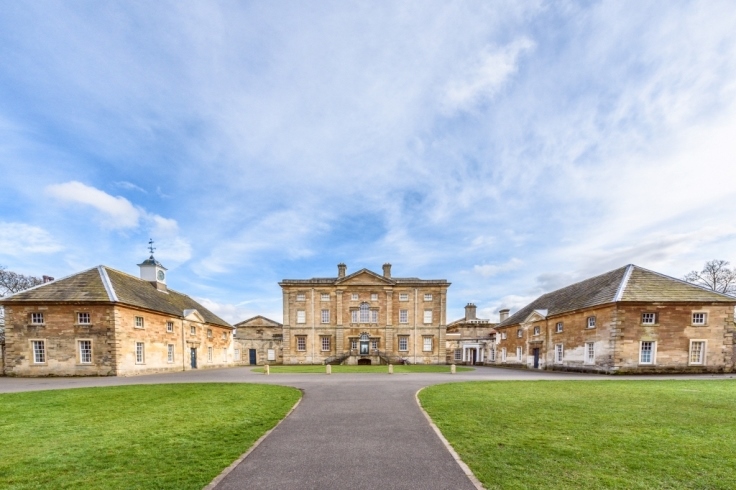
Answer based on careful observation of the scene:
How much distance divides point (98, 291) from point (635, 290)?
134 ft

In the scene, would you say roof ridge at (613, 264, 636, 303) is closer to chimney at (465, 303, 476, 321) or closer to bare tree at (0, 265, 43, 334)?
chimney at (465, 303, 476, 321)

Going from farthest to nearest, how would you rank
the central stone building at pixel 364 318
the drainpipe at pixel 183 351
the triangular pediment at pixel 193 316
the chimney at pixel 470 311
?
the chimney at pixel 470 311
the central stone building at pixel 364 318
the triangular pediment at pixel 193 316
the drainpipe at pixel 183 351

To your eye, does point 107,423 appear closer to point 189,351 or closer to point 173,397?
point 173,397

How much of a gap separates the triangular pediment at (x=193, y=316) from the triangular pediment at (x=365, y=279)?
16.4 meters

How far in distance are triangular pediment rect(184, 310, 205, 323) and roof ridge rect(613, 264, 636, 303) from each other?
38.2m

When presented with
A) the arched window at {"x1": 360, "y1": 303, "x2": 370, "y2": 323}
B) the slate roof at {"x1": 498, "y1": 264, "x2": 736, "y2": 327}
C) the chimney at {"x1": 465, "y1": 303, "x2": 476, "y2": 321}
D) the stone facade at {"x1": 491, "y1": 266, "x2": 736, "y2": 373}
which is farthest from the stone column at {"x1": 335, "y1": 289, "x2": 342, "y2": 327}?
the stone facade at {"x1": 491, "y1": 266, "x2": 736, "y2": 373}

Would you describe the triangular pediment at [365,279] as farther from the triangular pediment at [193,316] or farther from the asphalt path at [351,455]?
the asphalt path at [351,455]

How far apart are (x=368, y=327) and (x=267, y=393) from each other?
→ 30698 millimetres

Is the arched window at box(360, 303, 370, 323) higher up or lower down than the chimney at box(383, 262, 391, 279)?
lower down

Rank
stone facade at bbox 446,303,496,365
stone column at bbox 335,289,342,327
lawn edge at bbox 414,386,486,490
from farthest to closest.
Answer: stone facade at bbox 446,303,496,365
stone column at bbox 335,289,342,327
lawn edge at bbox 414,386,486,490

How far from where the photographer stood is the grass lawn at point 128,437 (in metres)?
→ 5.42

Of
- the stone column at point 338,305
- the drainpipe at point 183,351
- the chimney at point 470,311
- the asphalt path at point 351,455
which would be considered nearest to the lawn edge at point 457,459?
the asphalt path at point 351,455

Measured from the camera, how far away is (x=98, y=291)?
26.3 metres

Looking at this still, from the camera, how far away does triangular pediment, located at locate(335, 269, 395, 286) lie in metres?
44.9
